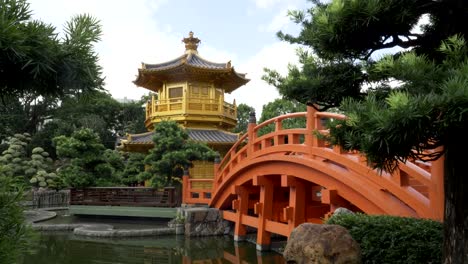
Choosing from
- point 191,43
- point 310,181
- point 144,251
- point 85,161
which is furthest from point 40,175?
point 310,181

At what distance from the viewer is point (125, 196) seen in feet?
52.2

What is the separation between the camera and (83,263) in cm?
948

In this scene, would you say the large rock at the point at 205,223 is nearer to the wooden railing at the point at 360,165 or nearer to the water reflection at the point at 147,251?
the water reflection at the point at 147,251

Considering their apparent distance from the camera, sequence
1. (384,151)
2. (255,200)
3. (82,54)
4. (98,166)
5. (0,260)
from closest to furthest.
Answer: (0,260), (82,54), (384,151), (255,200), (98,166)

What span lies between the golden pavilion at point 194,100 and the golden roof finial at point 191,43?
33.9 inches

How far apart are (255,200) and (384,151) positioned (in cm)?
1052

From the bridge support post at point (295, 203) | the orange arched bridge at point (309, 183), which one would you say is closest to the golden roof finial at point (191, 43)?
the orange arched bridge at point (309, 183)

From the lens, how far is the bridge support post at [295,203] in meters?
9.03

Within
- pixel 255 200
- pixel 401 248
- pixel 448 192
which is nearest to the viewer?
pixel 448 192

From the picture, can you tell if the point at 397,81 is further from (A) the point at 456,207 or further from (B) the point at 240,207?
(B) the point at 240,207

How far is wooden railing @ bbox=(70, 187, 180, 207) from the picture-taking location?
49.3 feet

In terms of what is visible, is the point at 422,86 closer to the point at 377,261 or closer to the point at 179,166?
the point at 377,261

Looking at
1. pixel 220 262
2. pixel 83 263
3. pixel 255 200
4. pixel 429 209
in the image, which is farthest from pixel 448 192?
pixel 255 200

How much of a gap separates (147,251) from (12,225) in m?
8.96
